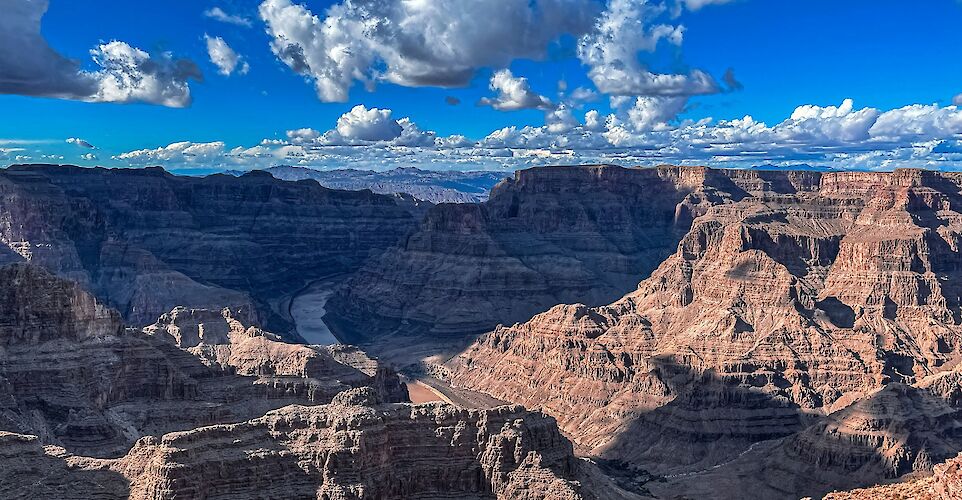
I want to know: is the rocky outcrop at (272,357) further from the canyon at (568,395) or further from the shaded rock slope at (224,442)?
the shaded rock slope at (224,442)

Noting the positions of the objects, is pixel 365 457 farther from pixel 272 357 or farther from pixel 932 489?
pixel 272 357

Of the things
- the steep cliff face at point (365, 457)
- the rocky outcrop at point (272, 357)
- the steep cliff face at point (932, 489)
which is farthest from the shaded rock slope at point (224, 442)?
the rocky outcrop at point (272, 357)

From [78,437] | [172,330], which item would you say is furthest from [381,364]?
[78,437]

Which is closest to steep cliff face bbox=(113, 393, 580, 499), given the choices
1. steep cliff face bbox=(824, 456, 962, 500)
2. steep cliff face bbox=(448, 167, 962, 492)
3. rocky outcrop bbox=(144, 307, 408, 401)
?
steep cliff face bbox=(824, 456, 962, 500)

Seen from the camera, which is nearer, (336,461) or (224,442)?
(224,442)

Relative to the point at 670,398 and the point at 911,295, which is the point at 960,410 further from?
the point at 911,295

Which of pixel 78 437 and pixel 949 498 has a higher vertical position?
pixel 949 498

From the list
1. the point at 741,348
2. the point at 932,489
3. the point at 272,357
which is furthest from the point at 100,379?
the point at 741,348
